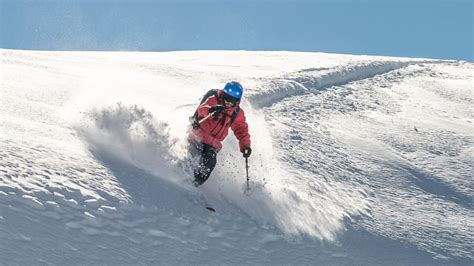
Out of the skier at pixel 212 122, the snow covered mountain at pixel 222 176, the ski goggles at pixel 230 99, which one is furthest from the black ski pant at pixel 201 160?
the ski goggles at pixel 230 99

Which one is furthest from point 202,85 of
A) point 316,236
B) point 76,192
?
A: point 76,192

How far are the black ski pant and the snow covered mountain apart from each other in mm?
158

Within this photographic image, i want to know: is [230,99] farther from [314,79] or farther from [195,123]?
[314,79]

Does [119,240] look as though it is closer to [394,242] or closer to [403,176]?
[394,242]

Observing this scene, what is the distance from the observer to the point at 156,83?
1353 centimetres

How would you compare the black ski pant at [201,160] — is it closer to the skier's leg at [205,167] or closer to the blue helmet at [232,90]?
the skier's leg at [205,167]

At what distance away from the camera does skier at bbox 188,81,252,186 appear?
25.5 ft

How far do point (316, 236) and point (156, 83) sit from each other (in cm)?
696

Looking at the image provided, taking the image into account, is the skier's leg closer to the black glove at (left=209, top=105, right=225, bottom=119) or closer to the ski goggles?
the black glove at (left=209, top=105, right=225, bottom=119)

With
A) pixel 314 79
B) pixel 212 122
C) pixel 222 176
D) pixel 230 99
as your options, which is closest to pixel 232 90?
pixel 230 99

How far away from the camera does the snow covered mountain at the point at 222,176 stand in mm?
5895

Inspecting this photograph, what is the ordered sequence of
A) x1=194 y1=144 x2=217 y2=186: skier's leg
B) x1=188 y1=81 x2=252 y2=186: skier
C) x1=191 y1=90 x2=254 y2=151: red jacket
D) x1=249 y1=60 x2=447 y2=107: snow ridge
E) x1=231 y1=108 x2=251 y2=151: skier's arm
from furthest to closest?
x1=249 y1=60 x2=447 y2=107: snow ridge
x1=231 y1=108 x2=251 y2=151: skier's arm
x1=191 y1=90 x2=254 y2=151: red jacket
x1=188 y1=81 x2=252 y2=186: skier
x1=194 y1=144 x2=217 y2=186: skier's leg

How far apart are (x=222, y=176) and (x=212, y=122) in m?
0.78

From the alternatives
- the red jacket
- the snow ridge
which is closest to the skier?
the red jacket
